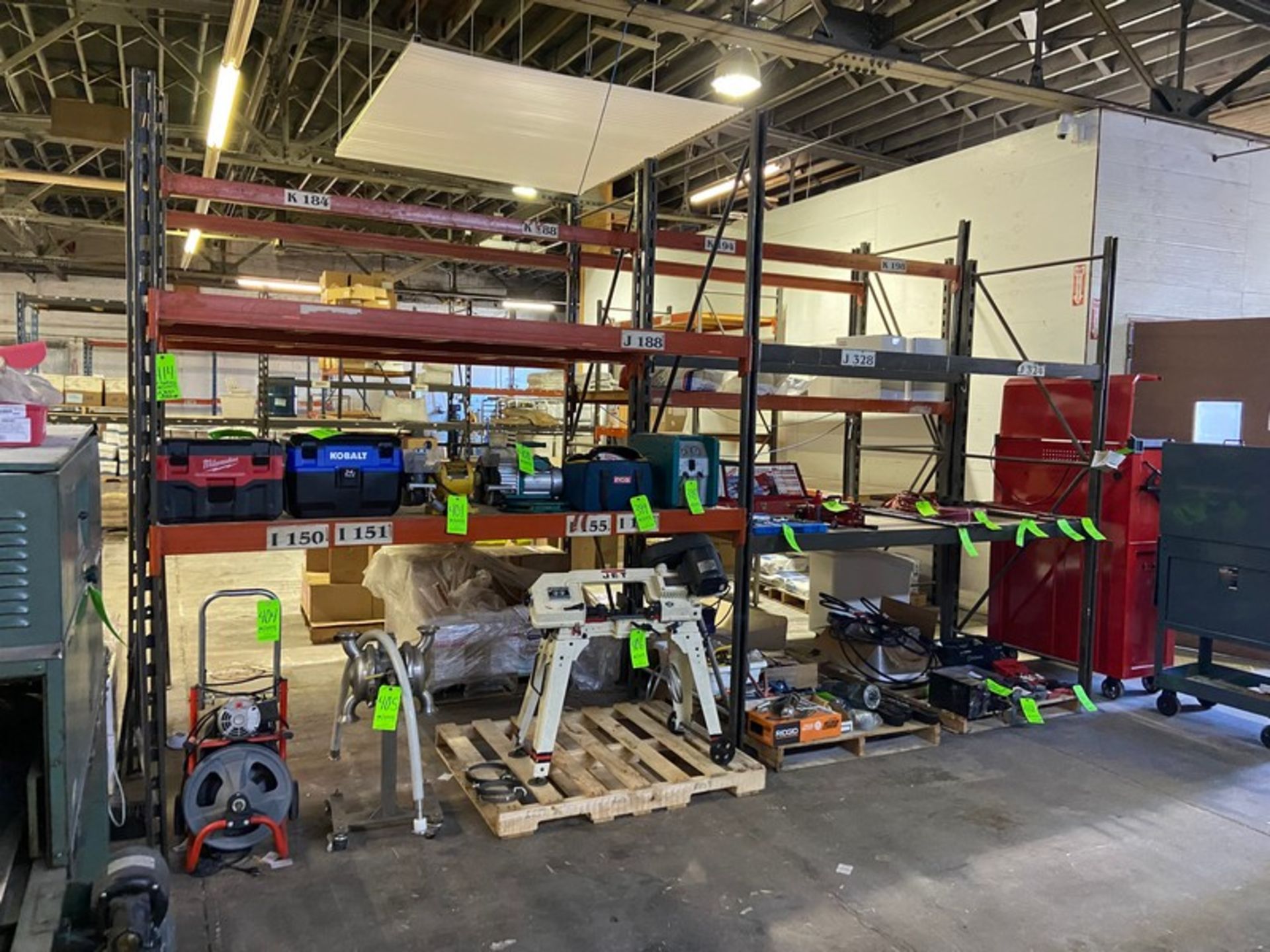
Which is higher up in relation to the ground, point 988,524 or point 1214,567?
point 988,524

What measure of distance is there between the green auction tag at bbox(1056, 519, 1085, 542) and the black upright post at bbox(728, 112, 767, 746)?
2.09 m

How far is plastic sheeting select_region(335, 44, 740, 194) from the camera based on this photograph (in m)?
3.87

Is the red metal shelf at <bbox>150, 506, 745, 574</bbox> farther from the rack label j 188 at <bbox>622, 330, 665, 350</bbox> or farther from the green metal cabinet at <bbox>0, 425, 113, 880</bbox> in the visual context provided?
the green metal cabinet at <bbox>0, 425, 113, 880</bbox>

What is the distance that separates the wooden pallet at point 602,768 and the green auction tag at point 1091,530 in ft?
8.36

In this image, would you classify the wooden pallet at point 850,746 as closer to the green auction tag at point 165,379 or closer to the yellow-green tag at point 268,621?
the yellow-green tag at point 268,621

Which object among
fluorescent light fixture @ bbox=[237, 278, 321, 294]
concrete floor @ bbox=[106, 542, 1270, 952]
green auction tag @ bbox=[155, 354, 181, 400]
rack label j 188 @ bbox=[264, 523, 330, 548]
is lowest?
concrete floor @ bbox=[106, 542, 1270, 952]

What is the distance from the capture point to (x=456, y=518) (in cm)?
329

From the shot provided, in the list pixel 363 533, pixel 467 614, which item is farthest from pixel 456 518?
pixel 467 614

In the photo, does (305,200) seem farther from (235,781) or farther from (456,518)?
(235,781)

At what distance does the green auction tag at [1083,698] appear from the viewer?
4945 millimetres

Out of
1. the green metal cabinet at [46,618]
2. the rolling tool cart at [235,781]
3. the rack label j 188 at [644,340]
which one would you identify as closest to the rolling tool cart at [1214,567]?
the rack label j 188 at [644,340]

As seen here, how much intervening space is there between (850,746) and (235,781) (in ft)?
9.09

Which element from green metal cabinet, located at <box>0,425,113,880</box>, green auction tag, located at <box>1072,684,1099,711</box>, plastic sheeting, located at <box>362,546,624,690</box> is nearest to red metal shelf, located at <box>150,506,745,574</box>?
green metal cabinet, located at <box>0,425,113,880</box>

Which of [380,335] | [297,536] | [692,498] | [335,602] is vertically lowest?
[335,602]
